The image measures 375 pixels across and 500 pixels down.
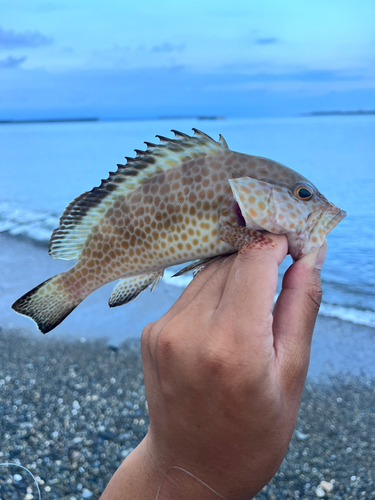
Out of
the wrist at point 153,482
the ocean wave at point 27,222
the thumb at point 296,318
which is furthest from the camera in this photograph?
the ocean wave at point 27,222

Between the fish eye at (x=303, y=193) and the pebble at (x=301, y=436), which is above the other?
the fish eye at (x=303, y=193)

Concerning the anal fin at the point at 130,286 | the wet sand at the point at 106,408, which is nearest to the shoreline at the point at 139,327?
the wet sand at the point at 106,408

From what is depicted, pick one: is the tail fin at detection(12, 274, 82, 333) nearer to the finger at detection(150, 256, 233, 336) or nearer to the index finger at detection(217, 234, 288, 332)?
the finger at detection(150, 256, 233, 336)

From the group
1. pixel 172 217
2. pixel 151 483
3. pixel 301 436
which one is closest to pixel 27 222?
pixel 301 436

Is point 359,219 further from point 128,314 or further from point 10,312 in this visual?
point 10,312

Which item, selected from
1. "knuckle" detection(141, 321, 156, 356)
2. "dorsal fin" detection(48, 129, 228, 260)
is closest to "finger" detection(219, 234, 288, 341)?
"knuckle" detection(141, 321, 156, 356)

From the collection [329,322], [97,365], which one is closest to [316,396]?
[329,322]

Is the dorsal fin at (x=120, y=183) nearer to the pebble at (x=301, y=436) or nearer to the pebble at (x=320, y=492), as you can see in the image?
the pebble at (x=320, y=492)
